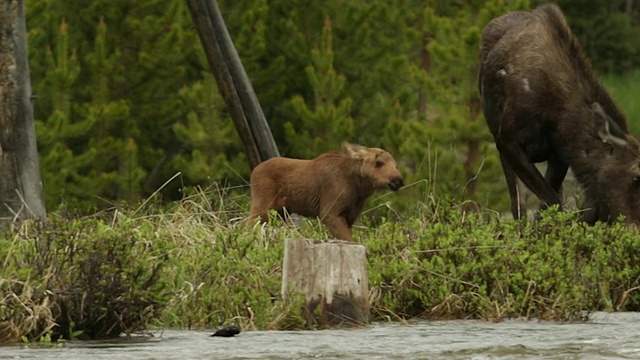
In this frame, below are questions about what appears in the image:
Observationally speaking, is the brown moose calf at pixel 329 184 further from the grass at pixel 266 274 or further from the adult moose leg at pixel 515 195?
the adult moose leg at pixel 515 195

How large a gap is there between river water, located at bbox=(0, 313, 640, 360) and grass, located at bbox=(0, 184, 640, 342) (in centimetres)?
21

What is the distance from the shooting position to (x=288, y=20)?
2100cm

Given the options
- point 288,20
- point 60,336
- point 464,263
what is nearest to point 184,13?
point 288,20

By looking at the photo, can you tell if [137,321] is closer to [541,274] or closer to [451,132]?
[541,274]

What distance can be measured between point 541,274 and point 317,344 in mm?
2238

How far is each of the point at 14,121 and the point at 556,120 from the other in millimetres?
4739

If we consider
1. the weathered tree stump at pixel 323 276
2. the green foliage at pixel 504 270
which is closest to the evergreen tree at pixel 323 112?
the green foliage at pixel 504 270

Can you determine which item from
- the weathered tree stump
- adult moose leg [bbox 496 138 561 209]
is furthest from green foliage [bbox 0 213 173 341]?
adult moose leg [bbox 496 138 561 209]

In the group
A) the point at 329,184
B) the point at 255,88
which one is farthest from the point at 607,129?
the point at 255,88

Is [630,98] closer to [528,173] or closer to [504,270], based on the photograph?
[528,173]

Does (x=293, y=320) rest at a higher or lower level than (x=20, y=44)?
lower

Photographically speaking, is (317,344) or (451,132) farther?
(451,132)

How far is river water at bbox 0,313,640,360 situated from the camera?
8758mm

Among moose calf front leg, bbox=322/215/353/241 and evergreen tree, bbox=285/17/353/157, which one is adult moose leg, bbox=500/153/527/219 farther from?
evergreen tree, bbox=285/17/353/157
